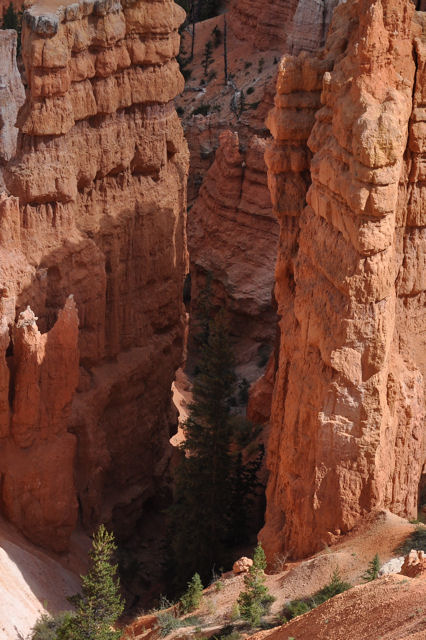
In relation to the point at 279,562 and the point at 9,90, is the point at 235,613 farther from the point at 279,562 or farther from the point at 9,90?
the point at 9,90

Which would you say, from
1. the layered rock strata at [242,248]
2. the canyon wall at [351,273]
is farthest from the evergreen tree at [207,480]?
the layered rock strata at [242,248]

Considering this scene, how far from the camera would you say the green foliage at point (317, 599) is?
56.1ft

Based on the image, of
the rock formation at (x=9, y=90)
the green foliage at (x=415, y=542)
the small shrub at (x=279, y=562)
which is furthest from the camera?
the rock formation at (x=9, y=90)

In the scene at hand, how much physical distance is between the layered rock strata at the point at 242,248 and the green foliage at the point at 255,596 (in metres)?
19.5

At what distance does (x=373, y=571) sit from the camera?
17047 millimetres

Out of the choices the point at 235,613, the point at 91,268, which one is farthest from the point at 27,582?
the point at 91,268

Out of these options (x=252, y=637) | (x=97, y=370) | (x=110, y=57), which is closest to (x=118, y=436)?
(x=97, y=370)

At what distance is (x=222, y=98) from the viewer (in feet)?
178

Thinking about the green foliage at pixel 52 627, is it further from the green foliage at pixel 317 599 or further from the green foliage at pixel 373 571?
the green foliage at pixel 373 571

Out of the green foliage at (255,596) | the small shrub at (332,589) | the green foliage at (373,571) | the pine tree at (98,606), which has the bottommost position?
the pine tree at (98,606)

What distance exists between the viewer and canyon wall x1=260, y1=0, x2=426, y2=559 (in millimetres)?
17781

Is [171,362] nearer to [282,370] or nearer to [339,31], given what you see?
[282,370]

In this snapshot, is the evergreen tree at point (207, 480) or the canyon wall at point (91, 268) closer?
the canyon wall at point (91, 268)

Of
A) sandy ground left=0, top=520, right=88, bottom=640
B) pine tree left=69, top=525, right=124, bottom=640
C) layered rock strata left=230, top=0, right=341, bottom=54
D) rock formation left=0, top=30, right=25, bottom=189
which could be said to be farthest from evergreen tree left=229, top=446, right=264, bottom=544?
layered rock strata left=230, top=0, right=341, bottom=54
